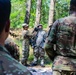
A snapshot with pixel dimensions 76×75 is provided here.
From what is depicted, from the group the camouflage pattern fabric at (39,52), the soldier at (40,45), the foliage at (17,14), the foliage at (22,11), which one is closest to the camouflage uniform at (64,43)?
the soldier at (40,45)

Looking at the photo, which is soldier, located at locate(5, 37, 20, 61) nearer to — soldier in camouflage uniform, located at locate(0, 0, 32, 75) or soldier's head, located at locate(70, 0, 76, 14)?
soldier's head, located at locate(70, 0, 76, 14)

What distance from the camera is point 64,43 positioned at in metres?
4.95

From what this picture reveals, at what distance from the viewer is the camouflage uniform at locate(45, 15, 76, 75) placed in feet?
16.2

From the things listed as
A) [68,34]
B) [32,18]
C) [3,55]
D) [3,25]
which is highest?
[3,25]

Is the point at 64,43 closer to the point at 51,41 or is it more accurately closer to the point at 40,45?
the point at 51,41

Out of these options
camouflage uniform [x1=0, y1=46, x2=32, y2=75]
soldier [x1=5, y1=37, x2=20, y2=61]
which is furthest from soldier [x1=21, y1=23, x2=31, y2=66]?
camouflage uniform [x1=0, y1=46, x2=32, y2=75]

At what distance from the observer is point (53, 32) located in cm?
504

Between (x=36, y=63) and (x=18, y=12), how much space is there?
22.6 meters

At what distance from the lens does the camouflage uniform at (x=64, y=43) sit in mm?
4930

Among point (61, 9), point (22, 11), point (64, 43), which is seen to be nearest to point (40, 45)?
point (64, 43)

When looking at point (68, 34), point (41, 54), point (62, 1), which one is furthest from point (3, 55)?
point (62, 1)

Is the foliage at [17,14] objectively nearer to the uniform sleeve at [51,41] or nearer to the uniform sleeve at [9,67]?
the uniform sleeve at [51,41]

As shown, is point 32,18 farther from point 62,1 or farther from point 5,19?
point 5,19

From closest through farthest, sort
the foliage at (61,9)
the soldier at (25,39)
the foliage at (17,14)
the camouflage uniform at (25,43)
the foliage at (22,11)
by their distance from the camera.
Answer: the soldier at (25,39) → the camouflage uniform at (25,43) → the foliage at (17,14) → the foliage at (22,11) → the foliage at (61,9)
